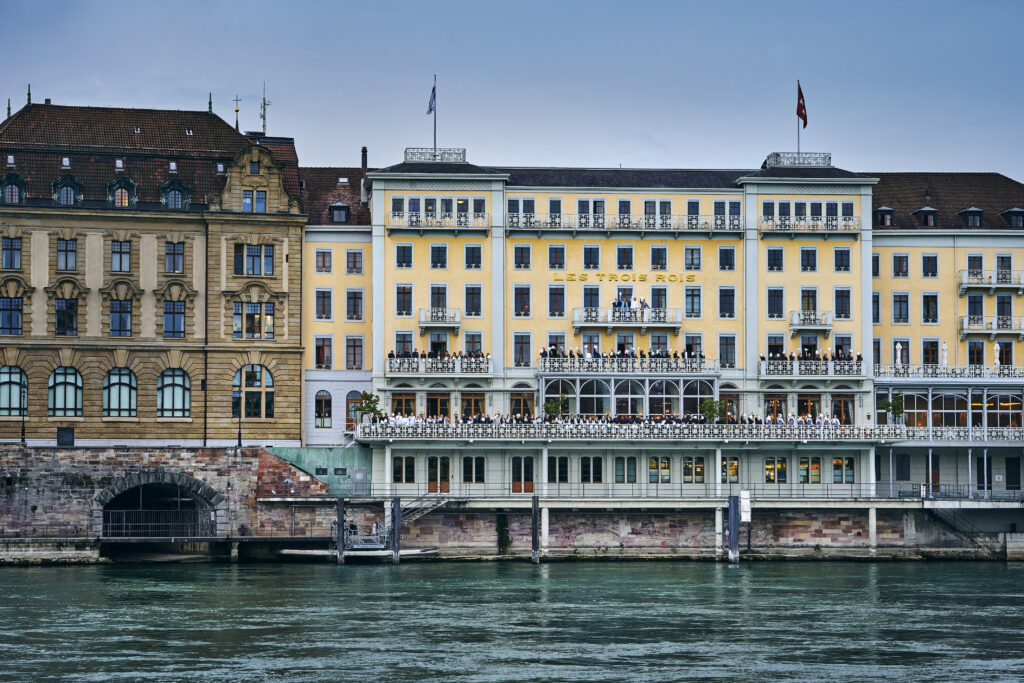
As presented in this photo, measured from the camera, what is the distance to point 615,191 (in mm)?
98625

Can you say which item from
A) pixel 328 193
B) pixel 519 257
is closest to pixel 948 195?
pixel 519 257

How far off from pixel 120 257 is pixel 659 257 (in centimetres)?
3000

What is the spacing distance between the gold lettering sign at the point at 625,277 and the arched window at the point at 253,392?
17.2 m

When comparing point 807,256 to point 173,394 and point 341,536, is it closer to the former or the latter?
point 341,536

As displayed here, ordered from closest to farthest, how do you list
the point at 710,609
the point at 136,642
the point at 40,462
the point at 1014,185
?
the point at 136,642
the point at 710,609
the point at 40,462
the point at 1014,185

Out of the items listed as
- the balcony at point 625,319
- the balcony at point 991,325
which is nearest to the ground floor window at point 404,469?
the balcony at point 625,319

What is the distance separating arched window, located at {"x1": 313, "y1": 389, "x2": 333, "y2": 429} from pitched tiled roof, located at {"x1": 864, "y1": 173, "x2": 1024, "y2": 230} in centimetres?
3373

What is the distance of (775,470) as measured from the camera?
3777 inches

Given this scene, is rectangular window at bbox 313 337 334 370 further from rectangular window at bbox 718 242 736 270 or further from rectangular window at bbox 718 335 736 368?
rectangular window at bbox 718 242 736 270

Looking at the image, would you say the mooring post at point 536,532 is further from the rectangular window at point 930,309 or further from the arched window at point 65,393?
the rectangular window at point 930,309

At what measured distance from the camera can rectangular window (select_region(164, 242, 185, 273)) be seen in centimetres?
9650

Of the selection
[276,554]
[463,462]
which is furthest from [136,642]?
[463,462]

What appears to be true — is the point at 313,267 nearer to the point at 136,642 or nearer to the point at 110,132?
the point at 110,132

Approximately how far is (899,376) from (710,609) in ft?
111
